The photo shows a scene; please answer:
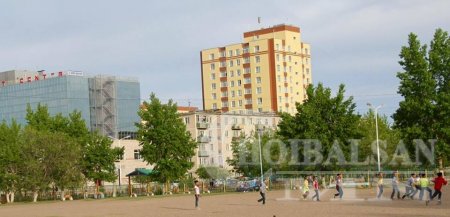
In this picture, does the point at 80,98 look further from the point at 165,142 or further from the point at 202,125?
the point at 165,142

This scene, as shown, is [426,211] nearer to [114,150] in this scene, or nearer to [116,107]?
[114,150]

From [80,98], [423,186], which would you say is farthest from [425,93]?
[80,98]

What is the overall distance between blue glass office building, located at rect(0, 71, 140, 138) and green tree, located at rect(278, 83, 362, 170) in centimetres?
8702

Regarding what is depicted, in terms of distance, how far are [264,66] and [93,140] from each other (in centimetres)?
7556

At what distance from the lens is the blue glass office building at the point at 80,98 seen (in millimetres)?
155250

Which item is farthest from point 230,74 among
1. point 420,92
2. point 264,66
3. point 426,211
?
point 426,211

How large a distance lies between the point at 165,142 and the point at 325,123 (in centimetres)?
1619

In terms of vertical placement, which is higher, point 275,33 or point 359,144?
point 275,33

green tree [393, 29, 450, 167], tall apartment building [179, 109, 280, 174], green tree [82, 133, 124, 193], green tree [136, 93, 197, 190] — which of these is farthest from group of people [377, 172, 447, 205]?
tall apartment building [179, 109, 280, 174]

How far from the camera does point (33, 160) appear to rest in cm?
6550

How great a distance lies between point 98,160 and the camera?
7262cm

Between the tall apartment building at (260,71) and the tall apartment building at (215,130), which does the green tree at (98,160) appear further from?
the tall apartment building at (260,71)

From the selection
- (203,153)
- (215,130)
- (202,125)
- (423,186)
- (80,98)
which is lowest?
(423,186)

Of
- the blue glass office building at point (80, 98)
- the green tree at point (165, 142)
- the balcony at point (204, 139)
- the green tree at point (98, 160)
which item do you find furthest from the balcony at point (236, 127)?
the green tree at point (98, 160)
